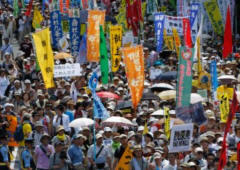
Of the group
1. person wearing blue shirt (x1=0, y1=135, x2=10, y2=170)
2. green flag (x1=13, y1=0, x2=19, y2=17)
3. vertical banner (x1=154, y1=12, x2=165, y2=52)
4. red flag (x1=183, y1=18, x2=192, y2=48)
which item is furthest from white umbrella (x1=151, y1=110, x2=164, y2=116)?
green flag (x1=13, y1=0, x2=19, y2=17)

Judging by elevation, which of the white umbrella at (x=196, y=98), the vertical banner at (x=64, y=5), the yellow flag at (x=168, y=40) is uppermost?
the vertical banner at (x=64, y=5)

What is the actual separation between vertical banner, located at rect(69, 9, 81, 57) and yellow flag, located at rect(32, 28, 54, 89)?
427 centimetres

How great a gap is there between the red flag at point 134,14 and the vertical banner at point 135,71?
30.7ft

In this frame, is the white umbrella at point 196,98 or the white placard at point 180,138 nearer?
the white placard at point 180,138

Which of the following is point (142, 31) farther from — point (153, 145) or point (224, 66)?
point (153, 145)

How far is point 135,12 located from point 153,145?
15.3 metres

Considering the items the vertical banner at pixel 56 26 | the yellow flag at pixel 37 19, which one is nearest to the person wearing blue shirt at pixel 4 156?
the vertical banner at pixel 56 26

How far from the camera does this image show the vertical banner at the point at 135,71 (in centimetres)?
2186

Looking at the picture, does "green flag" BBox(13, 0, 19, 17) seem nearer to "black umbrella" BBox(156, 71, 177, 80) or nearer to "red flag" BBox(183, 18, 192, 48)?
"red flag" BBox(183, 18, 192, 48)

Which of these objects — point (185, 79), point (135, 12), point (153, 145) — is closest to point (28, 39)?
point (135, 12)

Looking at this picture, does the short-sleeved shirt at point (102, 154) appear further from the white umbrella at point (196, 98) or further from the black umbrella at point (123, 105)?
the black umbrella at point (123, 105)

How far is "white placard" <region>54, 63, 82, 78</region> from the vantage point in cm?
2403

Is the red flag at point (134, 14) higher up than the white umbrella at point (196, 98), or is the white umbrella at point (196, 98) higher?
the red flag at point (134, 14)

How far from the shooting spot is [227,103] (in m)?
20.5
